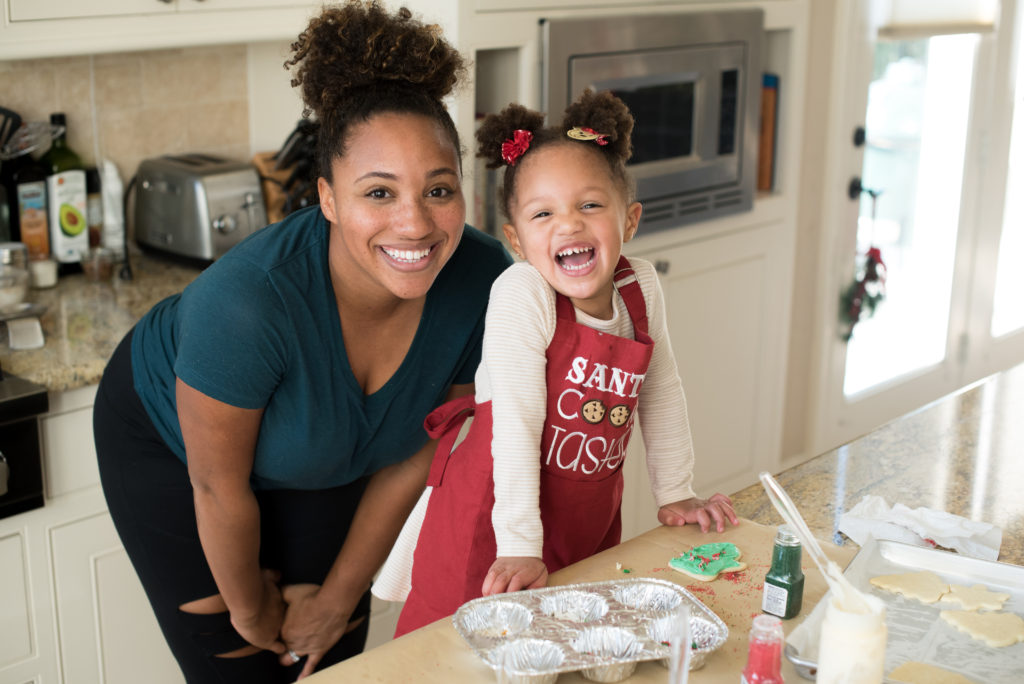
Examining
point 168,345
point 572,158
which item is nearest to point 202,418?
point 168,345

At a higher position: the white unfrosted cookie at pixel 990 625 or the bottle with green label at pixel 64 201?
the bottle with green label at pixel 64 201

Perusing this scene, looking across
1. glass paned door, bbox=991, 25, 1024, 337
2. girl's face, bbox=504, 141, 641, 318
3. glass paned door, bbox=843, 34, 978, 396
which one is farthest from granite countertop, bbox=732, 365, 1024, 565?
glass paned door, bbox=991, 25, 1024, 337

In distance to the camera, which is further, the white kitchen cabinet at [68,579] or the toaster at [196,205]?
the toaster at [196,205]

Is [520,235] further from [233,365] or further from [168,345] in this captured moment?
[168,345]

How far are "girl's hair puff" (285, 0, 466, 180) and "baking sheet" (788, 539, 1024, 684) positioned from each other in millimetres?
689

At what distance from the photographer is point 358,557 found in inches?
63.4

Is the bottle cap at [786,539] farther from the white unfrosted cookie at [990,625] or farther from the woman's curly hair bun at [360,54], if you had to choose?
the woman's curly hair bun at [360,54]

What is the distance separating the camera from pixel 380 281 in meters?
1.30

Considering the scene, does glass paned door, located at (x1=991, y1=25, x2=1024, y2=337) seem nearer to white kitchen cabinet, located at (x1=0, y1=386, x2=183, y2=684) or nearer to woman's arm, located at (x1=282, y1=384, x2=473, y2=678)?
woman's arm, located at (x1=282, y1=384, x2=473, y2=678)

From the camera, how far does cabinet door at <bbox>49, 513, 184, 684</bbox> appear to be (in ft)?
6.13

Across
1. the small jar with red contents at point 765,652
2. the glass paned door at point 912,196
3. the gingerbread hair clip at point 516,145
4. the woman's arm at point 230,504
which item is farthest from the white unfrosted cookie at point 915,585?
the glass paned door at point 912,196

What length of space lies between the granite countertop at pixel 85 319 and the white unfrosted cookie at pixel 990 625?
1395mm

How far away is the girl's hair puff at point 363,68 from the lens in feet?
4.21

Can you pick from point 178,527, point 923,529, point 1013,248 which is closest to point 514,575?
point 923,529
